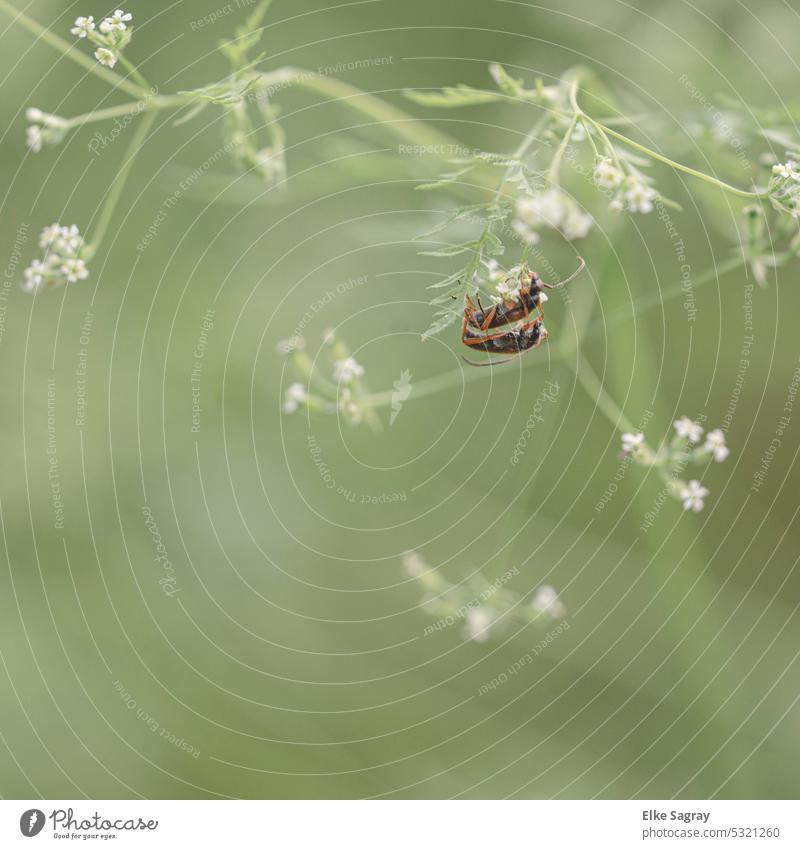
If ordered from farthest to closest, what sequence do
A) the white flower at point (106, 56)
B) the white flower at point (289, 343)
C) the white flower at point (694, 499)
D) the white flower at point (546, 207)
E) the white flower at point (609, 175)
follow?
1. the white flower at point (289, 343)
2. the white flower at point (694, 499)
3. the white flower at point (546, 207)
4. the white flower at point (106, 56)
5. the white flower at point (609, 175)

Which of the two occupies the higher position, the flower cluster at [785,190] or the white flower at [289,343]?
the white flower at [289,343]

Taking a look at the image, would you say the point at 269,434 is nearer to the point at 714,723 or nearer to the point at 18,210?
the point at 18,210

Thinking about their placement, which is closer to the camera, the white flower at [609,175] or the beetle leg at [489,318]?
the white flower at [609,175]

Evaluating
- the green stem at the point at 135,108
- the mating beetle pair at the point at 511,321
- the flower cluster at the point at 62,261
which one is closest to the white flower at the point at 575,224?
the mating beetle pair at the point at 511,321

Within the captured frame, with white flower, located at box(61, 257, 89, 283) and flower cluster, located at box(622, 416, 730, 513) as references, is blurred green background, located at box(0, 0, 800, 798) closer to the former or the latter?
flower cluster, located at box(622, 416, 730, 513)

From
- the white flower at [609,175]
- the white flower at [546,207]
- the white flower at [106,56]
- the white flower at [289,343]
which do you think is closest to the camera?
the white flower at [609,175]

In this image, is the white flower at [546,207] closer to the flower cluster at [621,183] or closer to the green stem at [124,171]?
the flower cluster at [621,183]

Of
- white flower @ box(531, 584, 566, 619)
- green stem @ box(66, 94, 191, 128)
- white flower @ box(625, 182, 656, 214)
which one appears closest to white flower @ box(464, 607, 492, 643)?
white flower @ box(531, 584, 566, 619)

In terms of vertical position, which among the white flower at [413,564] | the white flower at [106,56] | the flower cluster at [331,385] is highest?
the white flower at [106,56]
